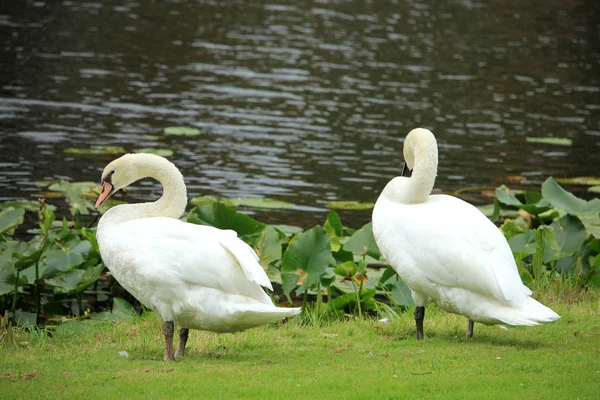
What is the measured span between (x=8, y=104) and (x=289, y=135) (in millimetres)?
5010

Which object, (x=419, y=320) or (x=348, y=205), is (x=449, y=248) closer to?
(x=419, y=320)

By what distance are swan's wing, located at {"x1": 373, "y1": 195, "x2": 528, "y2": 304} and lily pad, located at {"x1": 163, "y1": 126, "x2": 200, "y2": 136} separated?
964 cm

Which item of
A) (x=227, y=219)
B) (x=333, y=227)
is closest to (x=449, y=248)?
(x=227, y=219)

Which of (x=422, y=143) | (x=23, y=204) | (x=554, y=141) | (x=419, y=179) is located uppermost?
(x=422, y=143)

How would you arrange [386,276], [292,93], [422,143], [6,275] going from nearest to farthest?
[422,143] < [6,275] < [386,276] < [292,93]

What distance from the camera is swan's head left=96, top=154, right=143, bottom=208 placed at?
6723mm

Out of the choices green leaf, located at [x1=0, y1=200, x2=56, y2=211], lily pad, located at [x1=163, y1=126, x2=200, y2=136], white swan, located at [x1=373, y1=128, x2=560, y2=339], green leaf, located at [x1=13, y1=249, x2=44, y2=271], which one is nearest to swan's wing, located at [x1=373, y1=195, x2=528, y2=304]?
white swan, located at [x1=373, y1=128, x2=560, y2=339]

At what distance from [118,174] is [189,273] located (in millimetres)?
1194

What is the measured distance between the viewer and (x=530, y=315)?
6.09 m

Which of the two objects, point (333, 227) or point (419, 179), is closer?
point (419, 179)

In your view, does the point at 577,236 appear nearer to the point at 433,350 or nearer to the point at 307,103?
the point at 433,350

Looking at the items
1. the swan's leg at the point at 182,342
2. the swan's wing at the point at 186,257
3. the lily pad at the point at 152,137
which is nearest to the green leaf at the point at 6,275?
the swan's wing at the point at 186,257

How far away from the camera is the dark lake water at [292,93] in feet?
47.7

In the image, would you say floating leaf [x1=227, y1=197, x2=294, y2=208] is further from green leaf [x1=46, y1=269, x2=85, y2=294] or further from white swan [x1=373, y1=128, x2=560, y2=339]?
white swan [x1=373, y1=128, x2=560, y2=339]
